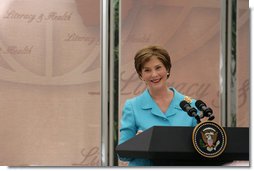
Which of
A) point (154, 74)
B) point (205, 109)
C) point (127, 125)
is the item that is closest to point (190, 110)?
point (205, 109)

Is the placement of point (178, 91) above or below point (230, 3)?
below

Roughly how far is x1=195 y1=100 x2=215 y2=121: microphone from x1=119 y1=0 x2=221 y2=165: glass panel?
1.4 inches

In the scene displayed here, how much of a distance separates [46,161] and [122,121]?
664mm

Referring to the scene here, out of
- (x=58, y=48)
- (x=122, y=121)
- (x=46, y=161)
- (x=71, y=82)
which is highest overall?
(x=58, y=48)

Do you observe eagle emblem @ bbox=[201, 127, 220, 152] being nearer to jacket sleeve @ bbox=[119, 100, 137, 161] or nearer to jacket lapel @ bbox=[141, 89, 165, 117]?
jacket lapel @ bbox=[141, 89, 165, 117]

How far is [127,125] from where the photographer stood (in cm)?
415

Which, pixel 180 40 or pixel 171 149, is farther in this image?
pixel 180 40

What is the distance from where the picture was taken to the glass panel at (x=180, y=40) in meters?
4.20

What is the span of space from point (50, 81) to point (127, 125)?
0.69m

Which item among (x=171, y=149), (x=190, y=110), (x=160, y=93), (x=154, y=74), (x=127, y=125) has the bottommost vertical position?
(x=171, y=149)

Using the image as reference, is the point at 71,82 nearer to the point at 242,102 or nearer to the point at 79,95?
the point at 79,95

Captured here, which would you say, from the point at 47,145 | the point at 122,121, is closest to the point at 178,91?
the point at 122,121

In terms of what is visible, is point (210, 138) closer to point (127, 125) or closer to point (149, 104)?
point (149, 104)

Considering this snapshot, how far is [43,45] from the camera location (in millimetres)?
4156
